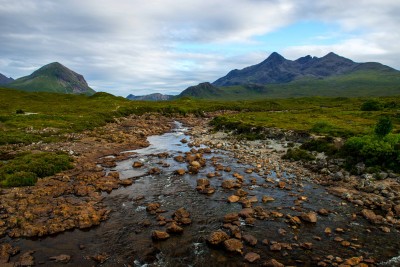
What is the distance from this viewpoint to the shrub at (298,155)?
33.1m

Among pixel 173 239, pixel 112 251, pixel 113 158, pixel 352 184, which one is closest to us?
pixel 112 251

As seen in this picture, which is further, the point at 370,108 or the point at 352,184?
the point at 370,108

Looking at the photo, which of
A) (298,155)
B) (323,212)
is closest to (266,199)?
(323,212)

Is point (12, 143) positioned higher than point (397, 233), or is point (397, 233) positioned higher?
point (12, 143)

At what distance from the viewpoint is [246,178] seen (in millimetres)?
27984

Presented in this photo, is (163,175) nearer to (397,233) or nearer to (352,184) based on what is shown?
(352,184)

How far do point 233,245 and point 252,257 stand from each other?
129 cm

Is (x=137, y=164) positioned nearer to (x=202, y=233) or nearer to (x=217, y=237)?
(x=202, y=233)

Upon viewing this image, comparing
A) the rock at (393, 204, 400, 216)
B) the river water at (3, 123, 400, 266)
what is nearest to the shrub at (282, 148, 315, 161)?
the river water at (3, 123, 400, 266)

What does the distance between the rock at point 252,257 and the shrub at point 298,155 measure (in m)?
20.4

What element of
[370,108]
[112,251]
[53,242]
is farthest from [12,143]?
[370,108]

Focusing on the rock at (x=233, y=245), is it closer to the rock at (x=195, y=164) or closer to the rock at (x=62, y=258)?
the rock at (x=62, y=258)

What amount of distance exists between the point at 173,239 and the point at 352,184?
17605 mm

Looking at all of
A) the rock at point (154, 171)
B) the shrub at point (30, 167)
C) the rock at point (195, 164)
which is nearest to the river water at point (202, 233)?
the rock at point (154, 171)
